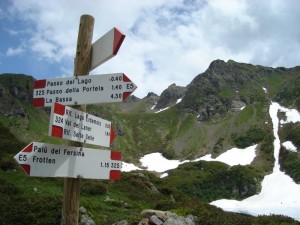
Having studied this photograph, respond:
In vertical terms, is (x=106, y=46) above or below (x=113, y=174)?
above

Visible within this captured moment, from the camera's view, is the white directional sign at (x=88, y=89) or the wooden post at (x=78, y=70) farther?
the white directional sign at (x=88, y=89)

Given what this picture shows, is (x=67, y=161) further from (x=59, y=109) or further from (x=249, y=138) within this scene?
(x=249, y=138)

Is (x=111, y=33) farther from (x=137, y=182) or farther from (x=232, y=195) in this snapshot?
(x=232, y=195)

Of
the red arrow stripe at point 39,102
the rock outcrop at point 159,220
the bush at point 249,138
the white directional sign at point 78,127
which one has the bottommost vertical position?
the rock outcrop at point 159,220

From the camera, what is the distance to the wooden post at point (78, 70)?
21.7ft

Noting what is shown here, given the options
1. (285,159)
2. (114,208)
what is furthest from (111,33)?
(285,159)

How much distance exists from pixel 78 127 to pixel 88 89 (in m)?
0.81

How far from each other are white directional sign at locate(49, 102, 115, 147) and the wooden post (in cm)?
26

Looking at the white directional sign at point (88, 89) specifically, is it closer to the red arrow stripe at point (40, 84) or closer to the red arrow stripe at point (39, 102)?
the red arrow stripe at point (39, 102)

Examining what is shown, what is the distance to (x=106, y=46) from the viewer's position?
6945mm

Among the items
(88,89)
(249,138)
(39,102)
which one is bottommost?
(39,102)

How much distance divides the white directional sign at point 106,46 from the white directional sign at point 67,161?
6.07ft

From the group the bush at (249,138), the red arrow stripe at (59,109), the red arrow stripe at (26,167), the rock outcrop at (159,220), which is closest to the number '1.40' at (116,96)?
the red arrow stripe at (59,109)

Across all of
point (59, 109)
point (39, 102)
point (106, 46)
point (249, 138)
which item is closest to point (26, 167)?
point (59, 109)
